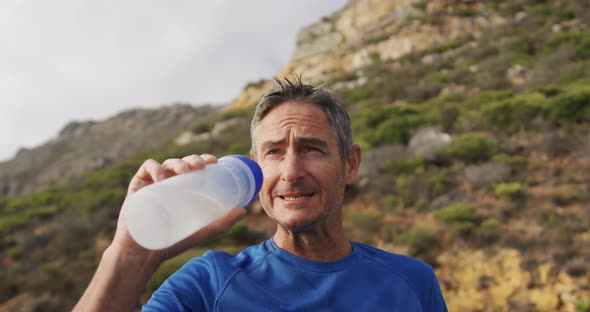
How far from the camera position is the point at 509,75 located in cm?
1527

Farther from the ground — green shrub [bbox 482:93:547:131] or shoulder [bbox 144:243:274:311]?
shoulder [bbox 144:243:274:311]

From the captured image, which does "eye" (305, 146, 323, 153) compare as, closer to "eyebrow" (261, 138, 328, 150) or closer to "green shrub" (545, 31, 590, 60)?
"eyebrow" (261, 138, 328, 150)

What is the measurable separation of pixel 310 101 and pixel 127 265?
0.98 m

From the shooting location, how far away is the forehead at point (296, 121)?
5.32 ft

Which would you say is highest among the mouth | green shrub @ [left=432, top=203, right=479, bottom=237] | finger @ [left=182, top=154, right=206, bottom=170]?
finger @ [left=182, top=154, right=206, bottom=170]

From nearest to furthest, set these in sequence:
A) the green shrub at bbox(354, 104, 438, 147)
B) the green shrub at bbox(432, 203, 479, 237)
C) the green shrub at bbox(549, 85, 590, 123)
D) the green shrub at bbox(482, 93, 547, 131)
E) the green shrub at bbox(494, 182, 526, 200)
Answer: the green shrub at bbox(432, 203, 479, 237) → the green shrub at bbox(494, 182, 526, 200) → the green shrub at bbox(549, 85, 590, 123) → the green shrub at bbox(482, 93, 547, 131) → the green shrub at bbox(354, 104, 438, 147)

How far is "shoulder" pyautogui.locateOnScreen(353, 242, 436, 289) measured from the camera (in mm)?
1631

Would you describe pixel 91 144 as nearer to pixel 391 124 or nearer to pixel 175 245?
pixel 391 124

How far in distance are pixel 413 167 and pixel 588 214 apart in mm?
3617

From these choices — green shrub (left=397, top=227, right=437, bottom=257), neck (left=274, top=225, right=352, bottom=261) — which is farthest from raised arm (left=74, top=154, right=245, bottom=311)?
green shrub (left=397, top=227, right=437, bottom=257)

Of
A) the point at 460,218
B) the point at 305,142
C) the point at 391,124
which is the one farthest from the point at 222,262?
the point at 391,124

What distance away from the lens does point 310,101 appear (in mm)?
1704

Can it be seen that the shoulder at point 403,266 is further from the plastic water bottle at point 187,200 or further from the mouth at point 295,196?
the plastic water bottle at point 187,200

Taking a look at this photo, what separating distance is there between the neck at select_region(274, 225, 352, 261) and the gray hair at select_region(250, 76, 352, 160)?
1.12 ft
